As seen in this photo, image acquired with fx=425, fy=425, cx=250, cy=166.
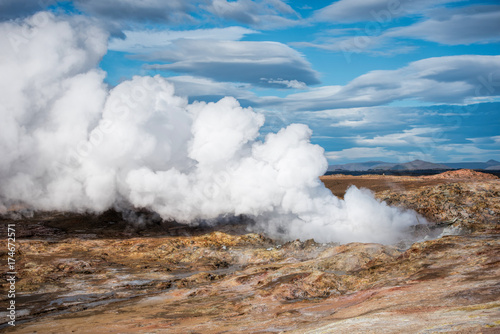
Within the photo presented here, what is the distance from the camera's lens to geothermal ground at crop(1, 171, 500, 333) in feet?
66.1

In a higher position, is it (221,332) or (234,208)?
(234,208)

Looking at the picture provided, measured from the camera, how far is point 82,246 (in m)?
48.6

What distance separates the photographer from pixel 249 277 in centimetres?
3422

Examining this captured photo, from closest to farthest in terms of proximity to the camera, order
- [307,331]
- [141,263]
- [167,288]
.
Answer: [307,331] < [167,288] < [141,263]

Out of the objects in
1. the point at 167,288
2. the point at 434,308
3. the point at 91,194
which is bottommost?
the point at 167,288

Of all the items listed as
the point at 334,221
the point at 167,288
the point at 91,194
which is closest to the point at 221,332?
the point at 167,288

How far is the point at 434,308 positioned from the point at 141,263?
32522 mm

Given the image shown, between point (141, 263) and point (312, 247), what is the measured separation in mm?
17814

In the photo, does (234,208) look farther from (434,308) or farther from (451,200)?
(434,308)

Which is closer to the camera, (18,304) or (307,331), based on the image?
(307,331)

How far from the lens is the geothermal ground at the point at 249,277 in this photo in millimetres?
20141

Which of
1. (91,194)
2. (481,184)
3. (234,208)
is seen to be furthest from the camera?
(481,184)

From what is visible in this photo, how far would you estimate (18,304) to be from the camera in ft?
98.3

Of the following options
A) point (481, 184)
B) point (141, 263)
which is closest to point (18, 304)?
point (141, 263)
